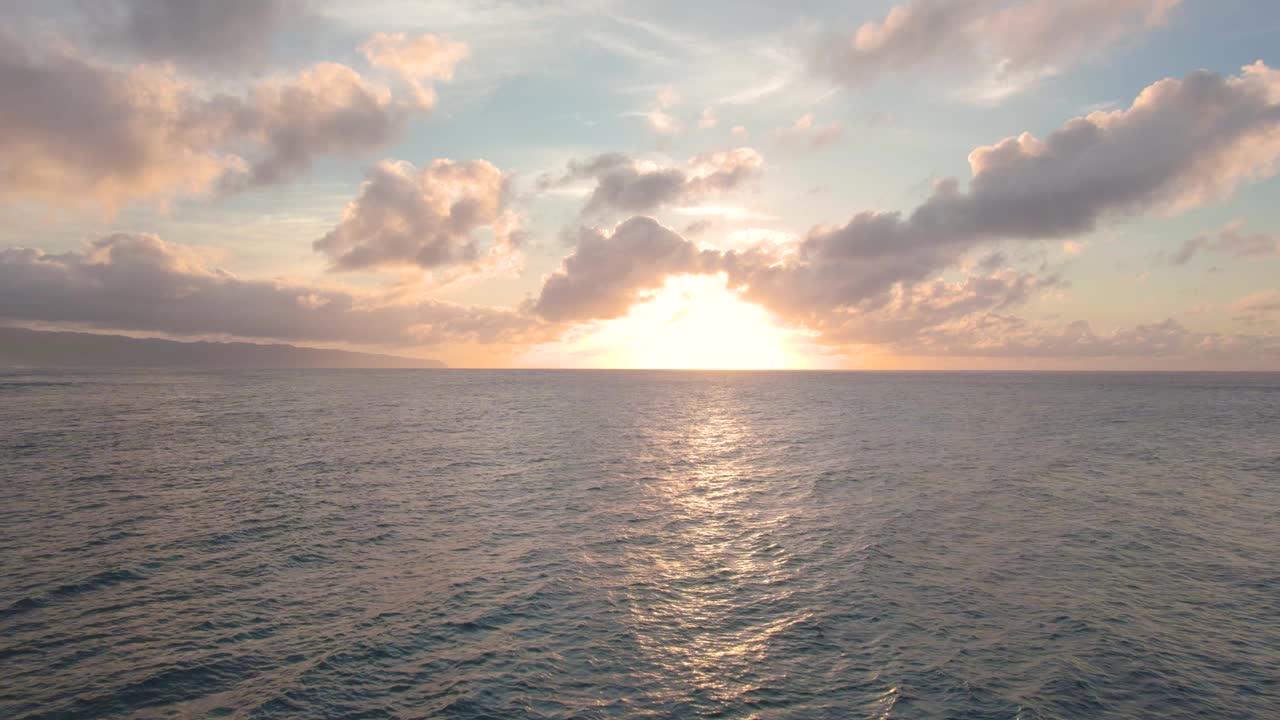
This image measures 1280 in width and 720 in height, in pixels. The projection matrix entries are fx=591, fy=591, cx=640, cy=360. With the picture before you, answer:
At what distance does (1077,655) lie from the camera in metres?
21.4

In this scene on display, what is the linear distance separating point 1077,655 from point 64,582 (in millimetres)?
42734

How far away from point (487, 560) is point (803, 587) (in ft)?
54.0

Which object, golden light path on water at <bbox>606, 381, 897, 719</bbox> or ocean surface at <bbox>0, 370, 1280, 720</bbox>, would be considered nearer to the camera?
ocean surface at <bbox>0, 370, 1280, 720</bbox>

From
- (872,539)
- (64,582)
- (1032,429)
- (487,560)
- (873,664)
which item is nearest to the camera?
(873,664)

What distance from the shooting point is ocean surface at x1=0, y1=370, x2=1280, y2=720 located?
19.0 metres

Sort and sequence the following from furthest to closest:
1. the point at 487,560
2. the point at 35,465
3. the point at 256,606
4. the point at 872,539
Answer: the point at 35,465, the point at 872,539, the point at 487,560, the point at 256,606

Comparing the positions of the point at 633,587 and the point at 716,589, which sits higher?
the point at 716,589

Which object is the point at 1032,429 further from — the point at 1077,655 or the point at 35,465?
the point at 35,465

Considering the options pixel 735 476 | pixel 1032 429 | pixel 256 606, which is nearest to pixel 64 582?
pixel 256 606

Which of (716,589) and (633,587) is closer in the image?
(716,589)

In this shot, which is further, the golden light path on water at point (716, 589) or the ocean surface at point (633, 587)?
the golden light path on water at point (716, 589)

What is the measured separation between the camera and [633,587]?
28.4m

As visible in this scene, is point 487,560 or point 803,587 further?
point 487,560

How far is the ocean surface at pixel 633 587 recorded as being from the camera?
19016 mm
